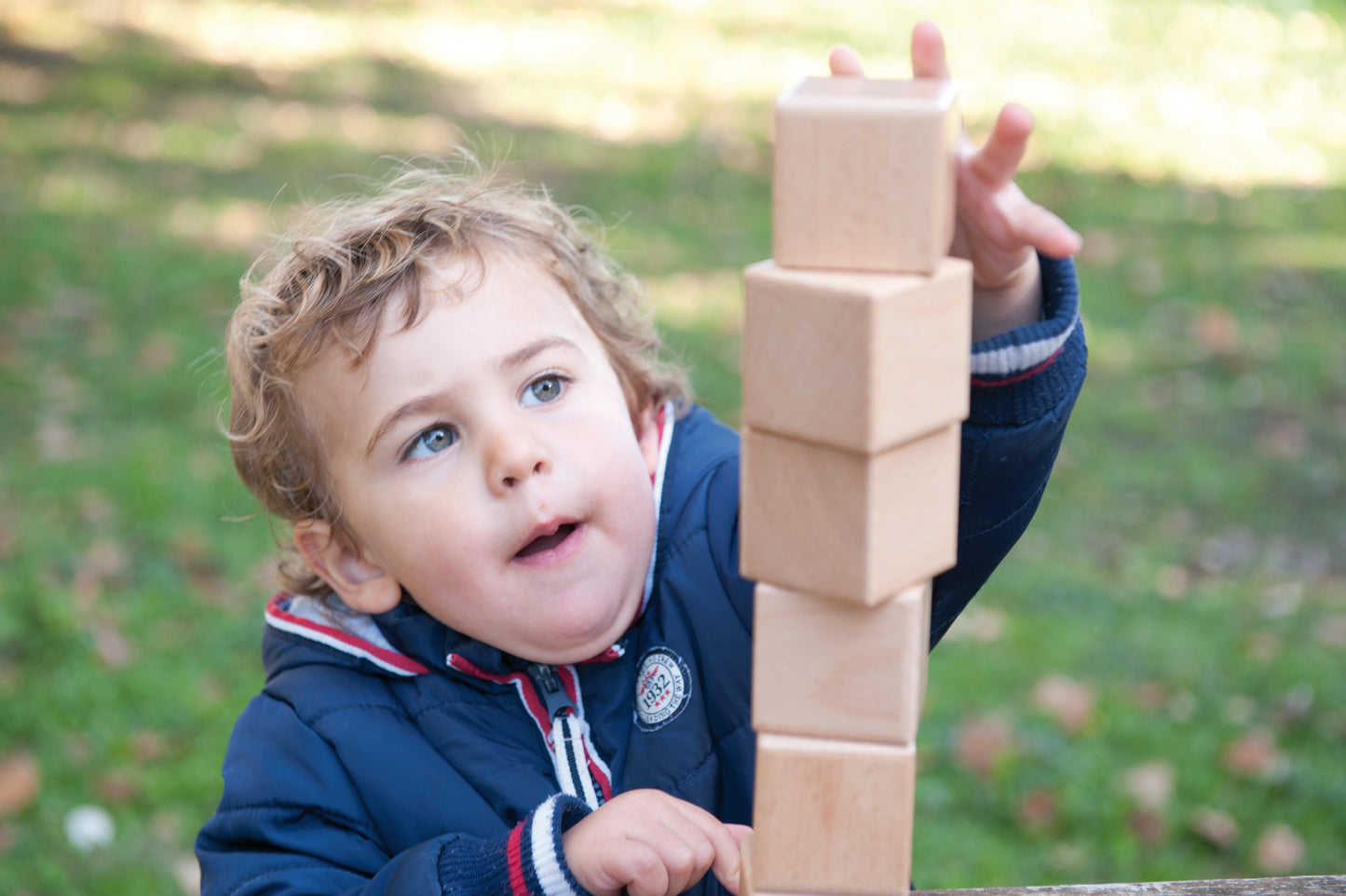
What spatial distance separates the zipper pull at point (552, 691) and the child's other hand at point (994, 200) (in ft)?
2.61

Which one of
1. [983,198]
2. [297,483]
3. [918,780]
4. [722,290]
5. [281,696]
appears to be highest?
[983,198]

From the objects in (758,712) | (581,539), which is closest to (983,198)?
(758,712)

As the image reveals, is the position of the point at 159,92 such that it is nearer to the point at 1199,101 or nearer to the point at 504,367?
the point at 1199,101

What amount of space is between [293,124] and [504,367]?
7.55 meters

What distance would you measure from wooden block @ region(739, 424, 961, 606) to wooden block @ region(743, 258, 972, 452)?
27mm

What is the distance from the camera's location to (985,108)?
29.5 ft

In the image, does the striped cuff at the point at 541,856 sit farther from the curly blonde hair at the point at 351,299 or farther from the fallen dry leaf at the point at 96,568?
the fallen dry leaf at the point at 96,568

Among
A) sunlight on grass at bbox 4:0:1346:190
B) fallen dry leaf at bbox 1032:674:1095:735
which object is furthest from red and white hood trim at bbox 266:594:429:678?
sunlight on grass at bbox 4:0:1346:190

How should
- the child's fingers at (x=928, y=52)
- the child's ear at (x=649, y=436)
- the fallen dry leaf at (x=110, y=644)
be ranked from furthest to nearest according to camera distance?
the fallen dry leaf at (x=110, y=644) < the child's ear at (x=649, y=436) < the child's fingers at (x=928, y=52)

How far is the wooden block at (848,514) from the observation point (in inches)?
42.8

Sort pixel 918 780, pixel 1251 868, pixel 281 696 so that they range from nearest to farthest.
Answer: pixel 281 696, pixel 1251 868, pixel 918 780

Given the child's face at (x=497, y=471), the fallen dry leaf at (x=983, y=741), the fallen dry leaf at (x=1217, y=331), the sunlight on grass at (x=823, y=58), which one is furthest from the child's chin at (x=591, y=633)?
the sunlight on grass at (x=823, y=58)

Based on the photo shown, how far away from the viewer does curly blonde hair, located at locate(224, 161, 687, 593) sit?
180 cm

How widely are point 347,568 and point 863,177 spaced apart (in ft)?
3.84
